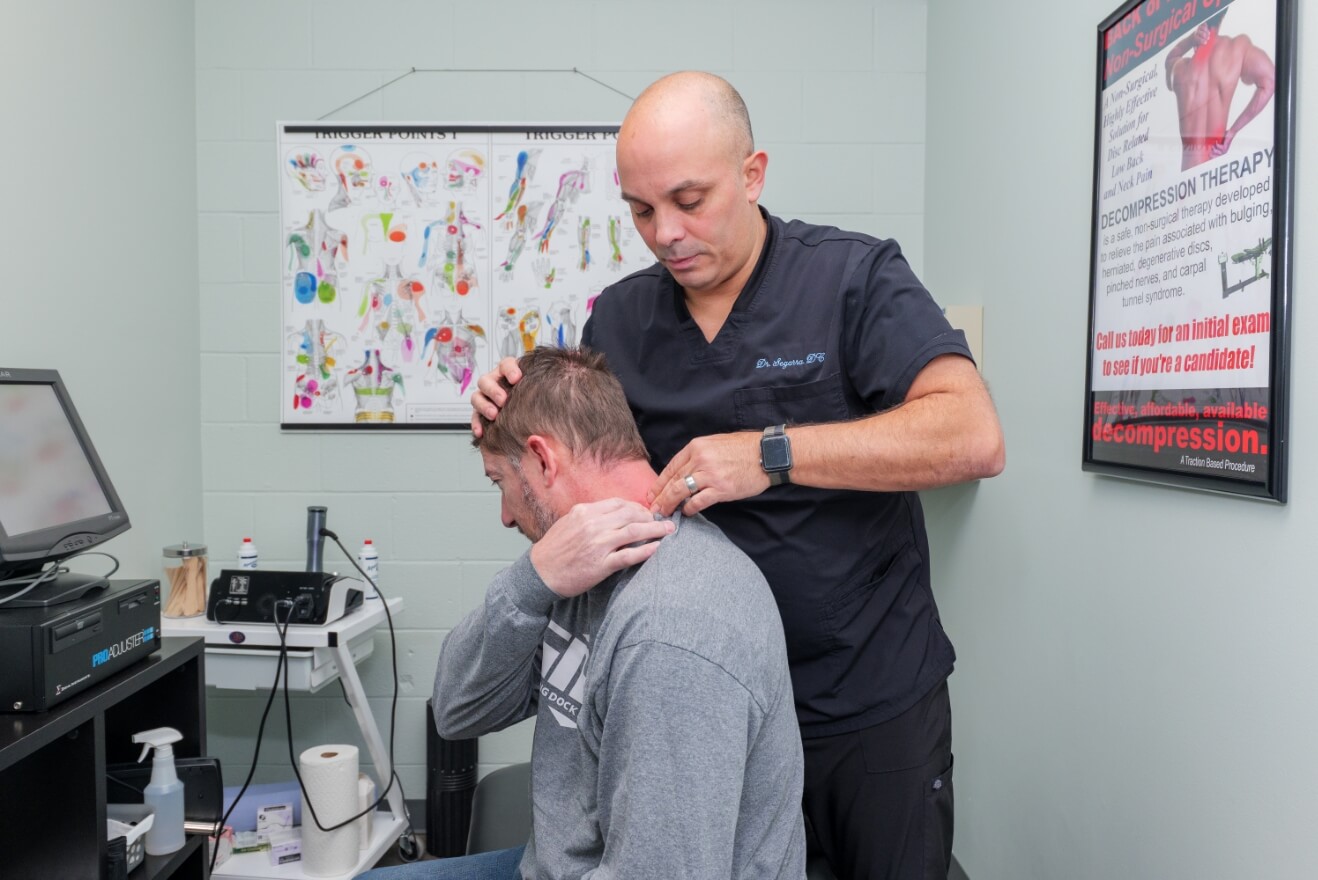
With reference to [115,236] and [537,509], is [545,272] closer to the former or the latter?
[115,236]

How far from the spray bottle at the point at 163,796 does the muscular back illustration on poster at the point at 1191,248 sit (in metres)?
1.77

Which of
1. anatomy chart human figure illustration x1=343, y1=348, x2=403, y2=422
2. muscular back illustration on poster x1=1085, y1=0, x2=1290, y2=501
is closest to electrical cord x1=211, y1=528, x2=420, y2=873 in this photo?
anatomy chart human figure illustration x1=343, y1=348, x2=403, y2=422

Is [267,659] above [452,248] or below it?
below

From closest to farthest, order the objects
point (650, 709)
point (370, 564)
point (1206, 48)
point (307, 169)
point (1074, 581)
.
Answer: point (650, 709)
point (1206, 48)
point (1074, 581)
point (370, 564)
point (307, 169)

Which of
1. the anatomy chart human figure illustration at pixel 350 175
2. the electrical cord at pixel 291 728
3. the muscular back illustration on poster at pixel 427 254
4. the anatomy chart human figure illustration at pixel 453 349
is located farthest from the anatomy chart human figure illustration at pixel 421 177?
the electrical cord at pixel 291 728

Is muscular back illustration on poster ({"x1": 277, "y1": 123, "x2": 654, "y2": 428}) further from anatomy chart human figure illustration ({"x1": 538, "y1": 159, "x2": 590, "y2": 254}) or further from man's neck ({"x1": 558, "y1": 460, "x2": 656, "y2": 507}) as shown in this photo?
man's neck ({"x1": 558, "y1": 460, "x2": 656, "y2": 507})

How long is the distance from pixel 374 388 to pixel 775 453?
1.88m

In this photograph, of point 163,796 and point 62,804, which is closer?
point 62,804

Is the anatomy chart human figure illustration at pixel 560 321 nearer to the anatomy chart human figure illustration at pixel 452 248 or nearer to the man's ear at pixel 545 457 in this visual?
the anatomy chart human figure illustration at pixel 452 248

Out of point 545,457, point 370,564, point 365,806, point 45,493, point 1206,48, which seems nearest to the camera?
point 545,457

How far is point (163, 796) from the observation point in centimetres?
177

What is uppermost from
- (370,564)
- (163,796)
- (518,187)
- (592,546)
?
(518,187)

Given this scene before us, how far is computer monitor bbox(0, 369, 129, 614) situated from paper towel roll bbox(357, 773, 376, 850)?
1042mm

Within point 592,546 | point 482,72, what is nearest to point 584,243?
point 482,72
